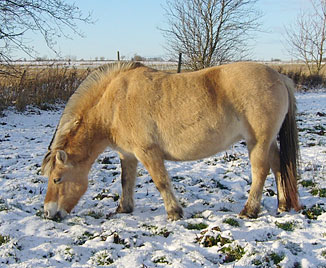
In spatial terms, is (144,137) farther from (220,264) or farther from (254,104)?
(220,264)

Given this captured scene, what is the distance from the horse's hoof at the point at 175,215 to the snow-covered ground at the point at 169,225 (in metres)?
0.07

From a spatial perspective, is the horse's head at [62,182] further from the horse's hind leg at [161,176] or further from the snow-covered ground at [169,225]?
the horse's hind leg at [161,176]

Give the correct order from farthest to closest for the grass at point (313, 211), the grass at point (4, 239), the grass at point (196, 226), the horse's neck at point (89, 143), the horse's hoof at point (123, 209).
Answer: the horse's hoof at point (123, 209) < the horse's neck at point (89, 143) < the grass at point (313, 211) < the grass at point (196, 226) < the grass at point (4, 239)

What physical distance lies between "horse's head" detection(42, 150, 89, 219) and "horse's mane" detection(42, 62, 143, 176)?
98mm

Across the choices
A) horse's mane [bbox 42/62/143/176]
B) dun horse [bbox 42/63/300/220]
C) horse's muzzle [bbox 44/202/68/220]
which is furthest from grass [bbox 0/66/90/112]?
horse's muzzle [bbox 44/202/68/220]

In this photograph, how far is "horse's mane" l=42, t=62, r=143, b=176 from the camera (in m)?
4.24

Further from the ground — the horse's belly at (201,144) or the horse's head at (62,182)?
the horse's belly at (201,144)

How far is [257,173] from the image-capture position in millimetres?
4086

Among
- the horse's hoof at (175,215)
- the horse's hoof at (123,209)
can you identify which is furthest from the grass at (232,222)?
the horse's hoof at (123,209)

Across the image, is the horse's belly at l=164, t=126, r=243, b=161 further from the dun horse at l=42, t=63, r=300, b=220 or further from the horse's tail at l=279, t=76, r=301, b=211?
the horse's tail at l=279, t=76, r=301, b=211

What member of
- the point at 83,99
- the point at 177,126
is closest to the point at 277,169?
the point at 177,126

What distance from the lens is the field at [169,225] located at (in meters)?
3.04

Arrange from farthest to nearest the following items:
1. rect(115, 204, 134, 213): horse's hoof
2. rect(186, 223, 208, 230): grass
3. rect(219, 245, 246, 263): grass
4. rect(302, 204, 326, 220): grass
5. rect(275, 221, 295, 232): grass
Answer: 1. rect(115, 204, 134, 213): horse's hoof
2. rect(302, 204, 326, 220): grass
3. rect(186, 223, 208, 230): grass
4. rect(275, 221, 295, 232): grass
5. rect(219, 245, 246, 263): grass

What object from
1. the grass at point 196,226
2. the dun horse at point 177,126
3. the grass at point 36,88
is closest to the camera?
the grass at point 196,226
